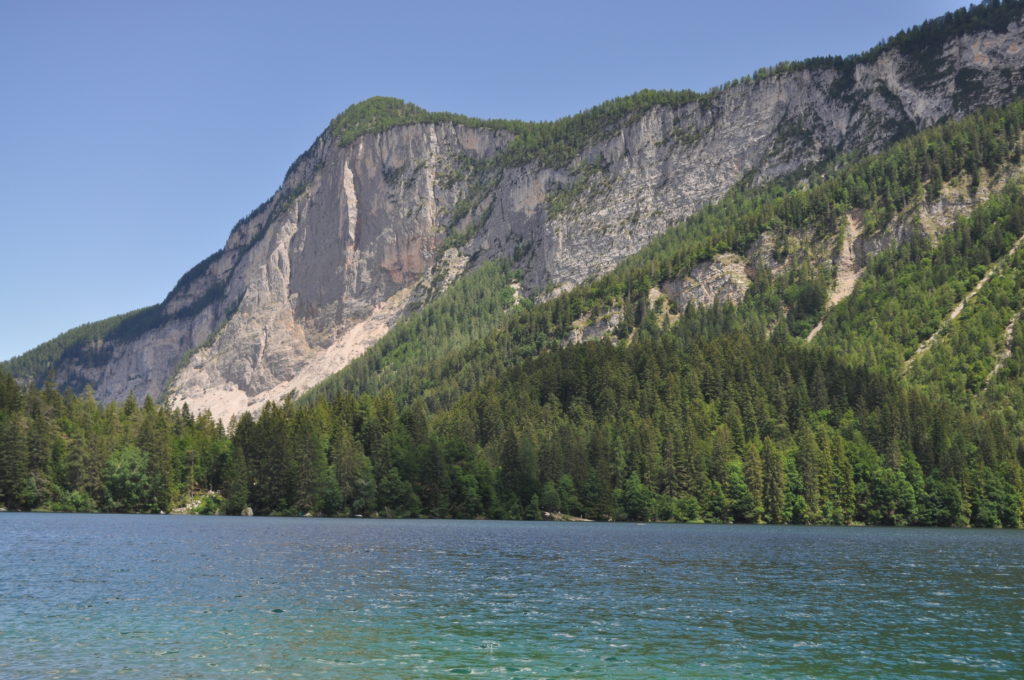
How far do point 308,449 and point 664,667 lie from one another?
334 ft

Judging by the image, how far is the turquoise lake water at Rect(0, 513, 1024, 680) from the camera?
29.1 meters

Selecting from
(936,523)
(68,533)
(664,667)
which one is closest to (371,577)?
(664,667)

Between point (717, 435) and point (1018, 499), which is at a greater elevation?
point (717, 435)

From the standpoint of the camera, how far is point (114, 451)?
127m

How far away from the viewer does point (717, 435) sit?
136125 mm

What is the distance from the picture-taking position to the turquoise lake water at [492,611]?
2906 cm

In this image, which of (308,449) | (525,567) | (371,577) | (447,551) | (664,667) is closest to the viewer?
(664,667)

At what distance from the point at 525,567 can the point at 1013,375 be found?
150725mm

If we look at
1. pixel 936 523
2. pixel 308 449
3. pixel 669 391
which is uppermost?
pixel 669 391

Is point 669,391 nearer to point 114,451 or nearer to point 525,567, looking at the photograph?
point 114,451

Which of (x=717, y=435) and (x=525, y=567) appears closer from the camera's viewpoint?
(x=525, y=567)

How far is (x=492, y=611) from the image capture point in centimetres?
3888

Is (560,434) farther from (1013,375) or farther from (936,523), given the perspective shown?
(1013,375)

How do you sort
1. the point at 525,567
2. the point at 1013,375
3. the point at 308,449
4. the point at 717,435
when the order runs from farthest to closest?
1. the point at 1013,375
2. the point at 717,435
3. the point at 308,449
4. the point at 525,567
